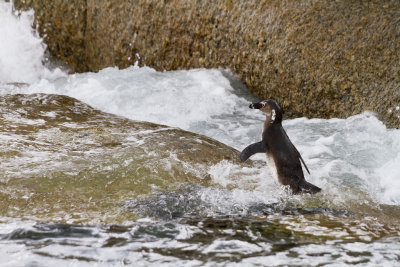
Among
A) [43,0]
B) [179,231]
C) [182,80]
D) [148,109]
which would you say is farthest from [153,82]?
[179,231]

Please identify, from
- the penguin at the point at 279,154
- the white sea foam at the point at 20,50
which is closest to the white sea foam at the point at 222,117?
the white sea foam at the point at 20,50

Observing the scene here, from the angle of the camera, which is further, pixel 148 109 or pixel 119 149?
pixel 148 109

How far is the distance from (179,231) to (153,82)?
5.08 m

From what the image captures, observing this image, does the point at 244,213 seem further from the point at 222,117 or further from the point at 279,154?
the point at 222,117

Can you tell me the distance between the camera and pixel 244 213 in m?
3.78

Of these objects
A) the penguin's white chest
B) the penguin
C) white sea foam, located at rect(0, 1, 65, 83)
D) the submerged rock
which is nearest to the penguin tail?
the penguin

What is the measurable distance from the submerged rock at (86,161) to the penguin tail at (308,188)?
2.49 feet

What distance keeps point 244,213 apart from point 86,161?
1.57m

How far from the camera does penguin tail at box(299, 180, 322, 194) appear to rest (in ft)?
14.3

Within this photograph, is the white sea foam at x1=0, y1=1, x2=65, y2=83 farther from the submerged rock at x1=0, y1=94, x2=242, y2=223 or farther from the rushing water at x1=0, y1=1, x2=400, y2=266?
the submerged rock at x1=0, y1=94, x2=242, y2=223

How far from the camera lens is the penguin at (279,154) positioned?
14.7ft

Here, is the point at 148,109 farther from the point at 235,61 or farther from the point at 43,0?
the point at 43,0

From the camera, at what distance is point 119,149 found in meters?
5.05

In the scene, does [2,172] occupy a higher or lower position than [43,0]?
lower
